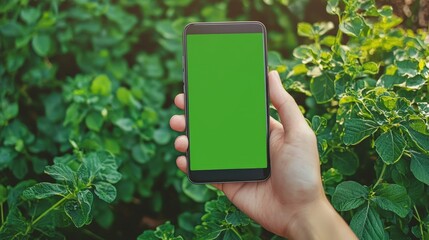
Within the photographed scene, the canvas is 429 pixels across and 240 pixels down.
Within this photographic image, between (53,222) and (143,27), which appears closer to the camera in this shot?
(53,222)

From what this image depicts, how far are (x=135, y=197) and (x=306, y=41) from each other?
37.3 inches

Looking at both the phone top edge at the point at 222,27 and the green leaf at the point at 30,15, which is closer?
the phone top edge at the point at 222,27

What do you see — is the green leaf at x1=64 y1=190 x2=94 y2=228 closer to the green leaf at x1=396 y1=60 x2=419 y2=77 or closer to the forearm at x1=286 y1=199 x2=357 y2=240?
the forearm at x1=286 y1=199 x2=357 y2=240

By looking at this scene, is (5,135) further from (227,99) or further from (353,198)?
(353,198)

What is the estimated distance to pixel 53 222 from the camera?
1595mm

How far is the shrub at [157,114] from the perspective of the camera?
1.49 meters

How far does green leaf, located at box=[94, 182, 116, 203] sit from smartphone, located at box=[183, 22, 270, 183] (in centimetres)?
21

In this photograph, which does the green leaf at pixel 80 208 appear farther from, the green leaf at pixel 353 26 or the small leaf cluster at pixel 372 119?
the green leaf at pixel 353 26

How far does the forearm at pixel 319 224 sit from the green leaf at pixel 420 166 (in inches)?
8.5

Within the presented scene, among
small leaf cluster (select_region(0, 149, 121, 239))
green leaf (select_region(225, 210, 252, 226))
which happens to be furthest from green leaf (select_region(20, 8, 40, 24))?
green leaf (select_region(225, 210, 252, 226))

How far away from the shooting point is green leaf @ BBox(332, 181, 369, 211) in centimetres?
146

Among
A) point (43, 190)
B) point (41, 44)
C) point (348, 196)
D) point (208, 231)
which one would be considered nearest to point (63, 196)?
point (43, 190)

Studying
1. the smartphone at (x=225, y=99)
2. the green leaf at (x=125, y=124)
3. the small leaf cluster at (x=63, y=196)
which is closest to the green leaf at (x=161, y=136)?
the green leaf at (x=125, y=124)

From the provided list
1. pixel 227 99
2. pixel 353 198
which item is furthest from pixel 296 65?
pixel 353 198
